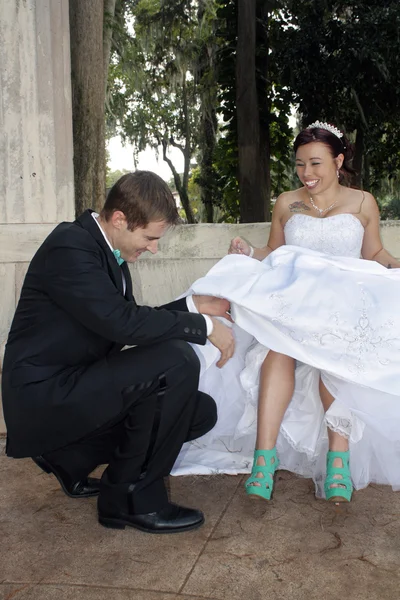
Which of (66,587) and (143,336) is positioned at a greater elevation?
(143,336)

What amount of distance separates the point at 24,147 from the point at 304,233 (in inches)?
79.9

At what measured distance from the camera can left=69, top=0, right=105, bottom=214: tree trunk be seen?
557 cm

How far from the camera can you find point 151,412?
2.36 meters

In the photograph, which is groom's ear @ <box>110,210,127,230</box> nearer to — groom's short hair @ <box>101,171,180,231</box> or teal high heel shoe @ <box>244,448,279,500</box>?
groom's short hair @ <box>101,171,180,231</box>

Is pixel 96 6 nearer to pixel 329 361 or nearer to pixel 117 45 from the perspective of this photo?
pixel 117 45

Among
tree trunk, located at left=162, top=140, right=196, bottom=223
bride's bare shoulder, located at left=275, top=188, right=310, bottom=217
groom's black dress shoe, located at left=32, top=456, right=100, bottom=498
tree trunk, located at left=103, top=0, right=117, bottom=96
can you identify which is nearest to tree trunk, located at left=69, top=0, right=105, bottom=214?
tree trunk, located at left=103, top=0, right=117, bottom=96

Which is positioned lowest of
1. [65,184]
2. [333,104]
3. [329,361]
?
[329,361]

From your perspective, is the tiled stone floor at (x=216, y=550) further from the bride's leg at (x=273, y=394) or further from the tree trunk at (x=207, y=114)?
the tree trunk at (x=207, y=114)

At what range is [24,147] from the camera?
171 inches

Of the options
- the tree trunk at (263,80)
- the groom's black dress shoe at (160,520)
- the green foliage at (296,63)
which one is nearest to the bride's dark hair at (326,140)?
the groom's black dress shoe at (160,520)

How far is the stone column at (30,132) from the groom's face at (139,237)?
1974 millimetres

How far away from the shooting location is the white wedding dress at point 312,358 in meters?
2.66

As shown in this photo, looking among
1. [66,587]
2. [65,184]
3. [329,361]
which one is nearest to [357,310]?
[329,361]

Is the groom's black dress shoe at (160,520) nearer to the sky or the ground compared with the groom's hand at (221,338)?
nearer to the ground
